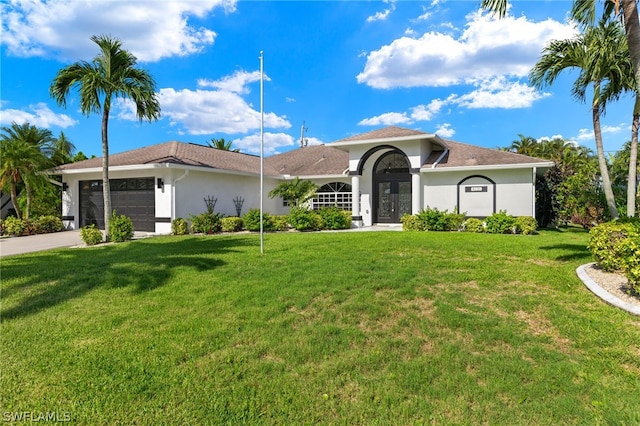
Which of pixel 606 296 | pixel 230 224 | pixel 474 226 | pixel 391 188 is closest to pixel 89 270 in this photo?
pixel 230 224

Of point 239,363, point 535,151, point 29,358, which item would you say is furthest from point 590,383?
point 535,151

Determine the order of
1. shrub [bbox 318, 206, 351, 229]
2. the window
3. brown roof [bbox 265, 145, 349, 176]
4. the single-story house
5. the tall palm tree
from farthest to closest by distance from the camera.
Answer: brown roof [bbox 265, 145, 349, 176]
the window
shrub [bbox 318, 206, 351, 229]
the single-story house
the tall palm tree

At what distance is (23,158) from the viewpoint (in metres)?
17.4

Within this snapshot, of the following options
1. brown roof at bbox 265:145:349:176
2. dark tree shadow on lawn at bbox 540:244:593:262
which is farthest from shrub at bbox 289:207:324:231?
dark tree shadow on lawn at bbox 540:244:593:262

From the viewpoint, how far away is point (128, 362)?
14.4 feet

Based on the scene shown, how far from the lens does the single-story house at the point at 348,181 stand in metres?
17.6

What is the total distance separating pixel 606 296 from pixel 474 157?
14490mm

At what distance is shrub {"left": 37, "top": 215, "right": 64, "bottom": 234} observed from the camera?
18.3m

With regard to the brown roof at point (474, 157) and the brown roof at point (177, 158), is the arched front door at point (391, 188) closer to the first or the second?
the brown roof at point (474, 157)

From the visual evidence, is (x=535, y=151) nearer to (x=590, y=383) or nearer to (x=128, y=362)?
(x=590, y=383)

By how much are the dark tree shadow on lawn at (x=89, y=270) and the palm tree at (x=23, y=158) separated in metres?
9.20

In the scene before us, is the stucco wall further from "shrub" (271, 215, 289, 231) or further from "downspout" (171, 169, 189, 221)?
"downspout" (171, 169, 189, 221)

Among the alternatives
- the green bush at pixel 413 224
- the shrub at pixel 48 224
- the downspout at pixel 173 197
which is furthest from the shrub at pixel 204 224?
the green bush at pixel 413 224

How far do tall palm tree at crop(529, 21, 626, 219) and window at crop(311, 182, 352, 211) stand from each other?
11.5 metres
